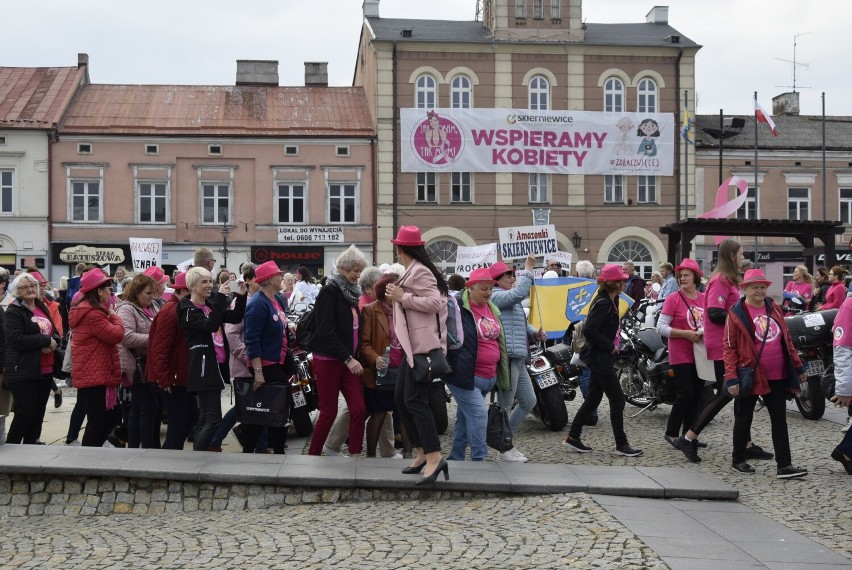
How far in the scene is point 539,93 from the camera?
3922cm

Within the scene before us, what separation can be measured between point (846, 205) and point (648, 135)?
32.1ft

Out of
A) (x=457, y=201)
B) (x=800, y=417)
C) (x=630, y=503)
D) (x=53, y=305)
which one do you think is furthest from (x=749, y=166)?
(x=630, y=503)

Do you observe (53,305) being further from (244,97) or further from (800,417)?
(244,97)

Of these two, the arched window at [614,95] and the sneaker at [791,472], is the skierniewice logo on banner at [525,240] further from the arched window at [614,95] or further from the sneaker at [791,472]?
the arched window at [614,95]

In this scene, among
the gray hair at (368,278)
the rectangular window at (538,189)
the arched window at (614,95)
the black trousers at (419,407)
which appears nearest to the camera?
the black trousers at (419,407)

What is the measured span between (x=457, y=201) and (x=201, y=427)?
3050cm

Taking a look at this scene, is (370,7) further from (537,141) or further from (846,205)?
(846,205)

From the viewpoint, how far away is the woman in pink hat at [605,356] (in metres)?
9.55

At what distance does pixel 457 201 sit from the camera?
3900 cm

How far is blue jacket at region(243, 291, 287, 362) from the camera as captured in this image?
8914 millimetres

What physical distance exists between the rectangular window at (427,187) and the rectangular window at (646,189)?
7.76m

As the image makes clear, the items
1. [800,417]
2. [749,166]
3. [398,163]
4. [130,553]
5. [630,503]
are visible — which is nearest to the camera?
[130,553]

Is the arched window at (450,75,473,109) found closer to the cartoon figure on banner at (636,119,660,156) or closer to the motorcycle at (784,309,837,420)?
the cartoon figure on banner at (636,119,660,156)

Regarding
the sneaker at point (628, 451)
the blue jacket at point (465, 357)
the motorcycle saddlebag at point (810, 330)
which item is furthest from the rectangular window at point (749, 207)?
the blue jacket at point (465, 357)
